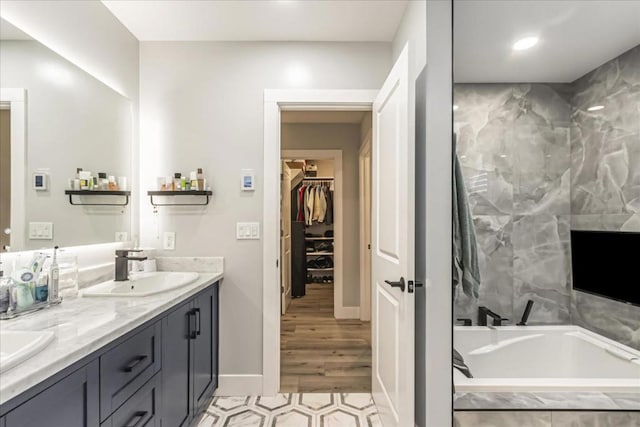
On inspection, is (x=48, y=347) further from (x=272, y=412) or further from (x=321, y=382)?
(x=321, y=382)

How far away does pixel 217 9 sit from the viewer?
201 centimetres

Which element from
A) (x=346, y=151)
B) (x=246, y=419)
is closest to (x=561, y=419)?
(x=246, y=419)

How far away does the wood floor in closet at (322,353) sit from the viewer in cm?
250

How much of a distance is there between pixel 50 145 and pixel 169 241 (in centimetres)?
96

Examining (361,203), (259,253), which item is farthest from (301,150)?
(259,253)

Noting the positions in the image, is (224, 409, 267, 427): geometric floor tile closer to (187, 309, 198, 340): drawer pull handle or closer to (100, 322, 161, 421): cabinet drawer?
(187, 309, 198, 340): drawer pull handle

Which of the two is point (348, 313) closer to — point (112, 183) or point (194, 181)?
point (194, 181)

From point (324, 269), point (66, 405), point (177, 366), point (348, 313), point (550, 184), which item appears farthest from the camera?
point (324, 269)

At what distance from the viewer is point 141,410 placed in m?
1.31

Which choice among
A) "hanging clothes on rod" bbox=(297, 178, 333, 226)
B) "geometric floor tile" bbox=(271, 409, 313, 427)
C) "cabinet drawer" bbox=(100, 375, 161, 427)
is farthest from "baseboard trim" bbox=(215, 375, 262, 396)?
"hanging clothes on rod" bbox=(297, 178, 333, 226)

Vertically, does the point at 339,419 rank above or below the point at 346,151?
below

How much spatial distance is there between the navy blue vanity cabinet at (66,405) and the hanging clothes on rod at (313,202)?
16.7 feet

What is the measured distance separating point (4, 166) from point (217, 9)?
1.40 meters

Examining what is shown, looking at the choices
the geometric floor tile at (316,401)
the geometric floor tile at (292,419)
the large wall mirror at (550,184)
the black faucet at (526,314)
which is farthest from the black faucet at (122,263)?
the black faucet at (526,314)
